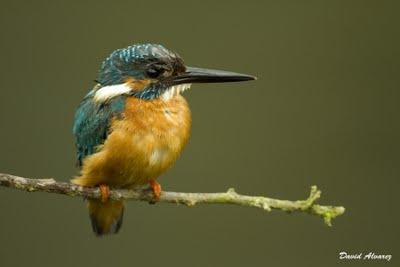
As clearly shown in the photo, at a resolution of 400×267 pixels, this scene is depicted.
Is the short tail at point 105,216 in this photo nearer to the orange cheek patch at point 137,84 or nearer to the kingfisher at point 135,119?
→ the kingfisher at point 135,119

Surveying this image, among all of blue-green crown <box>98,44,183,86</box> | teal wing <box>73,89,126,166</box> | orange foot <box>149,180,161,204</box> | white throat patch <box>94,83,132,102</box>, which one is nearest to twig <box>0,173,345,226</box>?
orange foot <box>149,180,161,204</box>

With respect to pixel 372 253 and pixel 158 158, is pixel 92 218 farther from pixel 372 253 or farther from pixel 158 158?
pixel 372 253

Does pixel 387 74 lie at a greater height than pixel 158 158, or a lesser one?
greater

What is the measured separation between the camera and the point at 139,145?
2904mm

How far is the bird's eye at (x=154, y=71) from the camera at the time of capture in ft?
10.0

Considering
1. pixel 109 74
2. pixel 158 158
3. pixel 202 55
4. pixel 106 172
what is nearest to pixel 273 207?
pixel 158 158

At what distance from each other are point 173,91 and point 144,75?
14 centimetres

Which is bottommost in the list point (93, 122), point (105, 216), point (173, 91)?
point (105, 216)

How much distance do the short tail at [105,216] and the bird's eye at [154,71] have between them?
0.64 m

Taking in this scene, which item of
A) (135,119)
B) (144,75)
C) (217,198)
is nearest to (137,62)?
(144,75)

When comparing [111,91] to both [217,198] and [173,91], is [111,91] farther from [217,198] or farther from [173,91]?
[217,198]

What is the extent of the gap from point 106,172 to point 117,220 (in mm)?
514

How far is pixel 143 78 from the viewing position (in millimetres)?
3059

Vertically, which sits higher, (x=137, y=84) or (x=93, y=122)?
(x=137, y=84)
